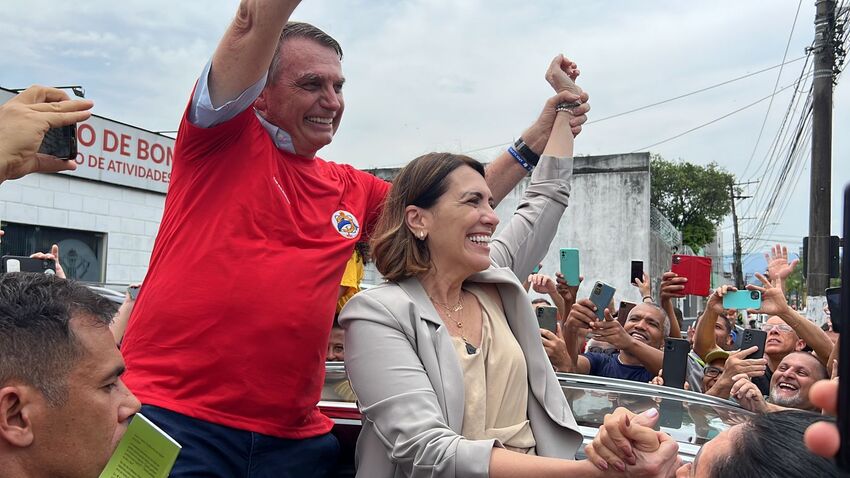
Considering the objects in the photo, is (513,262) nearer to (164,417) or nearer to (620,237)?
(164,417)

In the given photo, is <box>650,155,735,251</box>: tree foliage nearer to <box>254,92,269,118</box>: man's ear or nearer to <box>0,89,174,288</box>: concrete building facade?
<box>0,89,174,288</box>: concrete building facade

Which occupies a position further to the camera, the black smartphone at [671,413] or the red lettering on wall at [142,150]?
the red lettering on wall at [142,150]

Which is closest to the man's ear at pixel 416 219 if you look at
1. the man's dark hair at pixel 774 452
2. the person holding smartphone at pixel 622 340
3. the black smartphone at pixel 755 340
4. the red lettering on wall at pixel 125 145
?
the man's dark hair at pixel 774 452

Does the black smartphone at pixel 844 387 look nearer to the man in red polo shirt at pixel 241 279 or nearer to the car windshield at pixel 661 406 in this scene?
the man in red polo shirt at pixel 241 279

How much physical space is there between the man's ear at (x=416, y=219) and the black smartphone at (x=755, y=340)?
338 centimetres

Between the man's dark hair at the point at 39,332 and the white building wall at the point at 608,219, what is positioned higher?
the white building wall at the point at 608,219

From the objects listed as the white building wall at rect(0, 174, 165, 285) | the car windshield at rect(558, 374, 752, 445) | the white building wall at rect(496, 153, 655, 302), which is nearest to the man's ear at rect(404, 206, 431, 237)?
the car windshield at rect(558, 374, 752, 445)

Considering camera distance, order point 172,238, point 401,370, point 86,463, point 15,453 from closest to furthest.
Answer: point 15,453, point 86,463, point 401,370, point 172,238

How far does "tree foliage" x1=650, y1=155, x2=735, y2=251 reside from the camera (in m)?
41.1

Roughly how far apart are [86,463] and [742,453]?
4.51 feet

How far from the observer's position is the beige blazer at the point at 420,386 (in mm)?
2033

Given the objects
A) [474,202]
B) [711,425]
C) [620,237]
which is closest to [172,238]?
[474,202]

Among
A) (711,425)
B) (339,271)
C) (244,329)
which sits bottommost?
(711,425)

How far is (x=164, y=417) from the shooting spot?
219 cm
